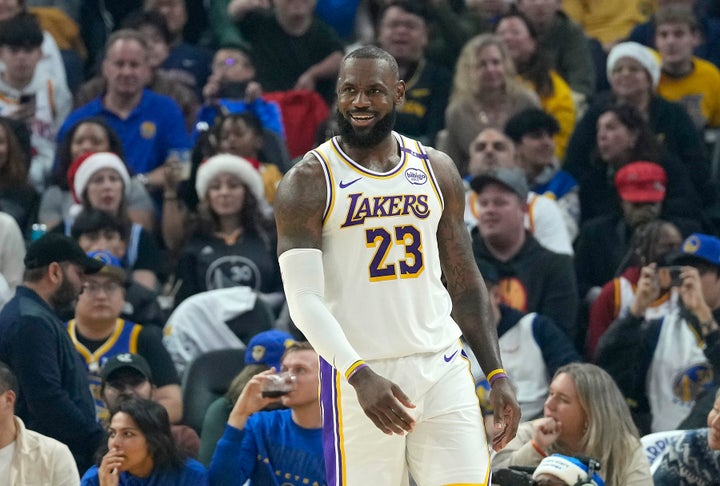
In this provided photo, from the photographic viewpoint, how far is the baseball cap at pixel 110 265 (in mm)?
8844

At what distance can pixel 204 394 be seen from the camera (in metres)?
8.84

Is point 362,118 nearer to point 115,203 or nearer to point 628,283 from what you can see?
point 628,283

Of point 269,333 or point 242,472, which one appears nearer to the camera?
point 242,472

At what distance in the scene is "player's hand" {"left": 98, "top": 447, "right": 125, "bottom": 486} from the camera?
23.4ft

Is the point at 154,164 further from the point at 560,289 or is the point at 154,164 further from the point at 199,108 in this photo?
the point at 560,289

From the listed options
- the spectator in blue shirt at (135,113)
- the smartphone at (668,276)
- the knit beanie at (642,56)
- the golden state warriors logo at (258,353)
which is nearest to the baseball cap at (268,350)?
the golden state warriors logo at (258,353)

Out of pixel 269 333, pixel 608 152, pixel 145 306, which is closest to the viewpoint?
pixel 269 333

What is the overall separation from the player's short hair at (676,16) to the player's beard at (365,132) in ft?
24.3

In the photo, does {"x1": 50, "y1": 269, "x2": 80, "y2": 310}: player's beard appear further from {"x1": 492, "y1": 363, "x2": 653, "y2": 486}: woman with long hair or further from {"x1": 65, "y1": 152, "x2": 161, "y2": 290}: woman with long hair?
{"x1": 492, "y1": 363, "x2": 653, "y2": 486}: woman with long hair

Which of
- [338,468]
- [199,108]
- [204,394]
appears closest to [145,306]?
[204,394]

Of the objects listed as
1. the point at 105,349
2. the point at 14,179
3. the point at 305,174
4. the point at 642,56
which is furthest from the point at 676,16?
the point at 305,174

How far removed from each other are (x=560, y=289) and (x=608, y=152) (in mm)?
1929

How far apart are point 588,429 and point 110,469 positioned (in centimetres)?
239

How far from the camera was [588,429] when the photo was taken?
7516 mm
